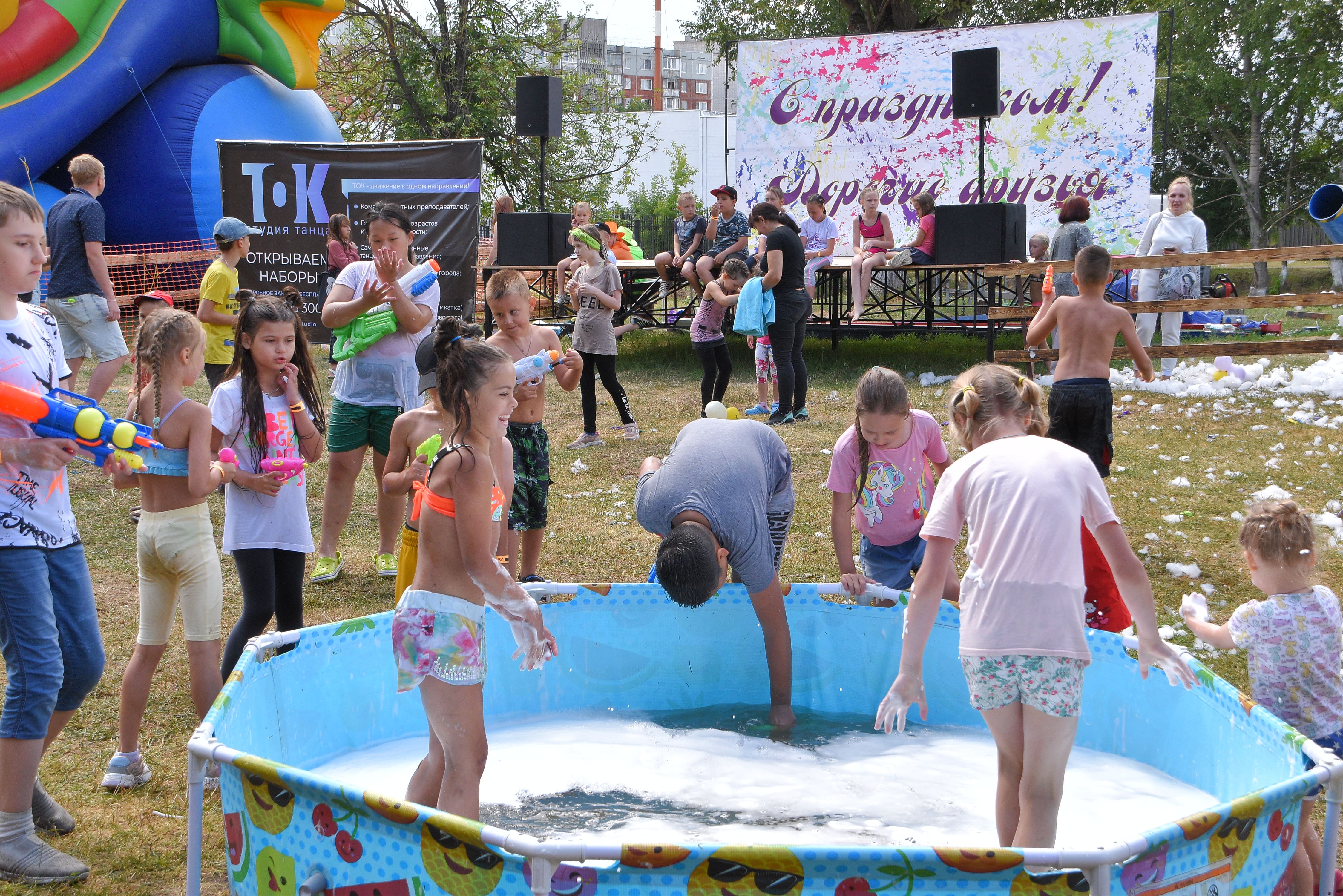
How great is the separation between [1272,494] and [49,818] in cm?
634

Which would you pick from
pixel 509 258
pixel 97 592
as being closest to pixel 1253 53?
pixel 509 258

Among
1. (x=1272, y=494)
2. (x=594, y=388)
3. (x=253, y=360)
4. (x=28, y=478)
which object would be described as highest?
(x=253, y=360)

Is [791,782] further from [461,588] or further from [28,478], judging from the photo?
[28,478]

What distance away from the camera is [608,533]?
6.28 meters

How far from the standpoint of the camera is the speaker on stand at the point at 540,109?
520 inches

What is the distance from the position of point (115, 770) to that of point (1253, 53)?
3646 cm

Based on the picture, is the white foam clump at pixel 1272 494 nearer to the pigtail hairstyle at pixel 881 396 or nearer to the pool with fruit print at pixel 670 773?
the pool with fruit print at pixel 670 773

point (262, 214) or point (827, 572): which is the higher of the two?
point (262, 214)

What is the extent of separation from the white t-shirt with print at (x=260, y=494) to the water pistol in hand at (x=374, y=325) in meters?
1.30

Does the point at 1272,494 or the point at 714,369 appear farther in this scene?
the point at 714,369

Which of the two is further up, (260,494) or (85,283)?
(85,283)

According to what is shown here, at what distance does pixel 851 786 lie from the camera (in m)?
3.62

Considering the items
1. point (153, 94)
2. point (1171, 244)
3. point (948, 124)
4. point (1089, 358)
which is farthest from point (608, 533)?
point (948, 124)

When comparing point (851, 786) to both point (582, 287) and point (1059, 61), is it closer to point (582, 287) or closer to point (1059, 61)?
point (582, 287)
